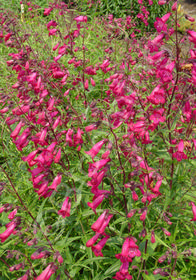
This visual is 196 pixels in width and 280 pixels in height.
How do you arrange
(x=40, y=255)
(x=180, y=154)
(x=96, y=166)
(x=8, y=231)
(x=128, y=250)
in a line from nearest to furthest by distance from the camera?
(x=40, y=255) < (x=128, y=250) < (x=96, y=166) < (x=8, y=231) < (x=180, y=154)

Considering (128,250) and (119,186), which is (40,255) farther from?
(119,186)

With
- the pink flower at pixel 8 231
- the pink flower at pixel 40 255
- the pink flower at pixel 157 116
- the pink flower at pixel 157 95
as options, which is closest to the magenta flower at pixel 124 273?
the pink flower at pixel 40 255

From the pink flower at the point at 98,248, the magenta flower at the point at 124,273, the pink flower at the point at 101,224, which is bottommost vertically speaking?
the magenta flower at the point at 124,273

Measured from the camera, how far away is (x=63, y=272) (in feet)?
8.29

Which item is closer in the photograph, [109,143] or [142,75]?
[109,143]

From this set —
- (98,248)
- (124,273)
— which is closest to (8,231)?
(98,248)

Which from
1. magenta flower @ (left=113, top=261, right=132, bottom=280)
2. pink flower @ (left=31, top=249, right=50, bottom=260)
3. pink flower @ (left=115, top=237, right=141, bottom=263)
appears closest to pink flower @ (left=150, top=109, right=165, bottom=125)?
pink flower @ (left=115, top=237, right=141, bottom=263)

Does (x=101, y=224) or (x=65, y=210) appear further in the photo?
(x=65, y=210)

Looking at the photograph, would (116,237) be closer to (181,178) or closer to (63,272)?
(63,272)

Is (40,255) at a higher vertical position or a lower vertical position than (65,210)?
higher

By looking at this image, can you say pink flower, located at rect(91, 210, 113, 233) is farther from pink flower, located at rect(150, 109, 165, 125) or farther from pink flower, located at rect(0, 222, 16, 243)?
pink flower, located at rect(150, 109, 165, 125)

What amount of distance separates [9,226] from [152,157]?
2.32 meters

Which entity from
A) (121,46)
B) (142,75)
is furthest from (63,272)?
(121,46)

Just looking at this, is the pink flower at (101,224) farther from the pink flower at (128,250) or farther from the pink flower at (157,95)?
the pink flower at (157,95)
